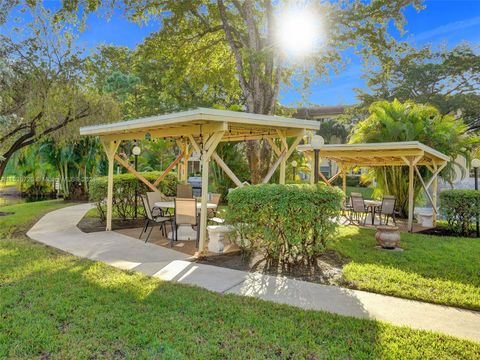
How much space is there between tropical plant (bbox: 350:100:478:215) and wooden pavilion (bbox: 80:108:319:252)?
8.12 metres

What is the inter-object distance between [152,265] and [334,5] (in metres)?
11.0

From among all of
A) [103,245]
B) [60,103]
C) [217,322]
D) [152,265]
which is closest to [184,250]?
[152,265]

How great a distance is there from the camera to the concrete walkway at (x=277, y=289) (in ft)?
13.9

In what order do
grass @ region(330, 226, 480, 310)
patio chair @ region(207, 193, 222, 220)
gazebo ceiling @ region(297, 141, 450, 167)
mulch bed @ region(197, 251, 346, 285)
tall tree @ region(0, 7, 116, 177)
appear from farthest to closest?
tall tree @ region(0, 7, 116, 177) < gazebo ceiling @ region(297, 141, 450, 167) < patio chair @ region(207, 193, 222, 220) < mulch bed @ region(197, 251, 346, 285) < grass @ region(330, 226, 480, 310)

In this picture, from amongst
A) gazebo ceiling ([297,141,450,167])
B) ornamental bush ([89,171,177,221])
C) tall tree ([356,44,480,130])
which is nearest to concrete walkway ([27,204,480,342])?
ornamental bush ([89,171,177,221])

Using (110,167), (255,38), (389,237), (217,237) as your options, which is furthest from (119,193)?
(389,237)

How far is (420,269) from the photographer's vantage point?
6461mm

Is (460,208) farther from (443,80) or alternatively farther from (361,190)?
(443,80)

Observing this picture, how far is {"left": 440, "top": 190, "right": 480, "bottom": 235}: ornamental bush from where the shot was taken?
10.8 metres

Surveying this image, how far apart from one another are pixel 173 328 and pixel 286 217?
3012 mm

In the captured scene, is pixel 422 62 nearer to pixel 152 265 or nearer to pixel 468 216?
pixel 468 216

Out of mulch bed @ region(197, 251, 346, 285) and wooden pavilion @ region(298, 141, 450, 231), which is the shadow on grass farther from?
wooden pavilion @ region(298, 141, 450, 231)

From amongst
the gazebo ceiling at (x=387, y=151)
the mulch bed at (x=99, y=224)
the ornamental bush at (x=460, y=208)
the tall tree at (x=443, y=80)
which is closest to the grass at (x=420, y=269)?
the ornamental bush at (x=460, y=208)

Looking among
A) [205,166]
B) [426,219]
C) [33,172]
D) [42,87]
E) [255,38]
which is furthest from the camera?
[33,172]
